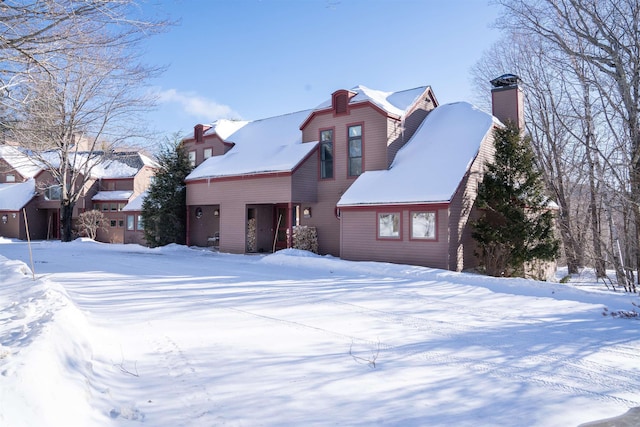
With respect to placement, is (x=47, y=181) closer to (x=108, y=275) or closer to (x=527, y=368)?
(x=108, y=275)

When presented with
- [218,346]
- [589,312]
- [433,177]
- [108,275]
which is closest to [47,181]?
[108,275]

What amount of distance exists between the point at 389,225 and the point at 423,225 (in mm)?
1296

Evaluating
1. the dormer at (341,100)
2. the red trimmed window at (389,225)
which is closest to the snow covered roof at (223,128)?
the dormer at (341,100)

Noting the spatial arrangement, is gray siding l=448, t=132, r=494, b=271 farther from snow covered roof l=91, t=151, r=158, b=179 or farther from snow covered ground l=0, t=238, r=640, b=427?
snow covered roof l=91, t=151, r=158, b=179

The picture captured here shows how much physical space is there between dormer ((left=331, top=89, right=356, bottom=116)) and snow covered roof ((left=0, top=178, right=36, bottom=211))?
2822cm

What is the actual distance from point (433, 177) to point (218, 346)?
35.9 ft

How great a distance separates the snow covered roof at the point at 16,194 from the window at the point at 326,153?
27242mm

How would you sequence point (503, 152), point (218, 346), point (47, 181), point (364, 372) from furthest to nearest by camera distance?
point (47, 181), point (503, 152), point (218, 346), point (364, 372)

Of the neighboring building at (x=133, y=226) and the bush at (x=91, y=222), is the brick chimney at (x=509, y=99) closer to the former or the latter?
the neighboring building at (x=133, y=226)

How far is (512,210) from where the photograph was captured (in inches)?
550

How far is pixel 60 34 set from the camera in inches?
254

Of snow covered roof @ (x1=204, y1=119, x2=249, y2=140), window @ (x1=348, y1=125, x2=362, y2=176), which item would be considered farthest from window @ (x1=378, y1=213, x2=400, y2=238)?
snow covered roof @ (x1=204, y1=119, x2=249, y2=140)

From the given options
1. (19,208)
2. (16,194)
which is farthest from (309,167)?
(16,194)

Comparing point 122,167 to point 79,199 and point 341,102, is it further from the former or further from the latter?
point 341,102
